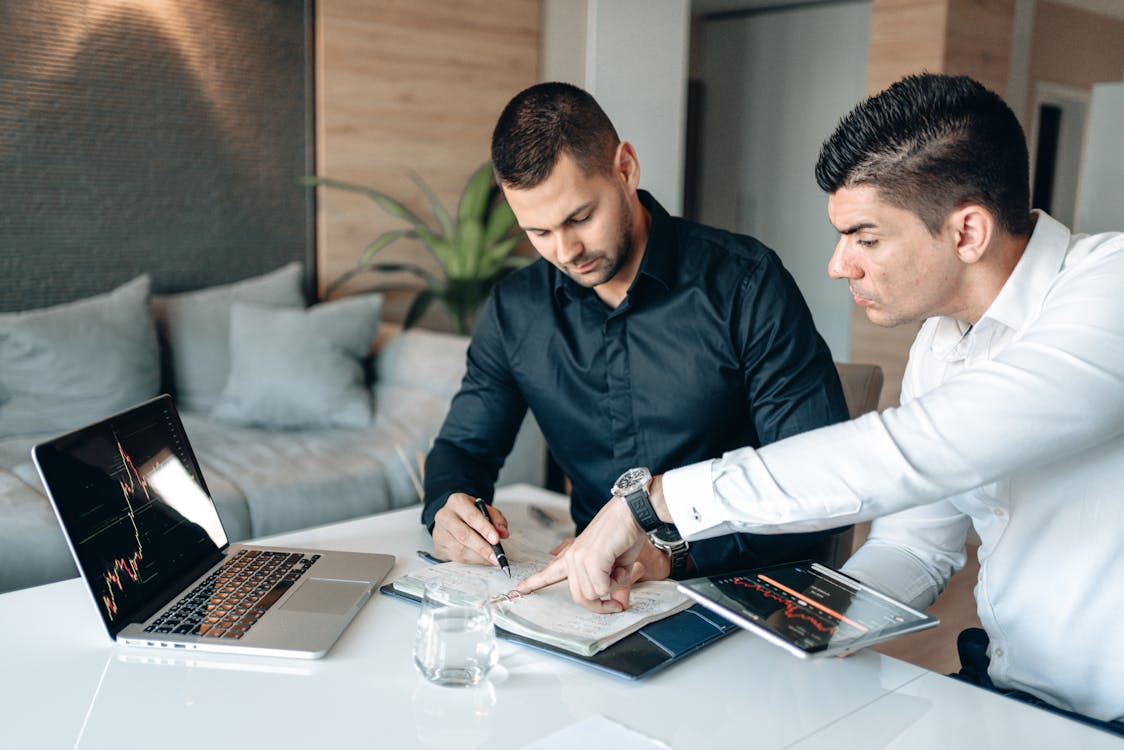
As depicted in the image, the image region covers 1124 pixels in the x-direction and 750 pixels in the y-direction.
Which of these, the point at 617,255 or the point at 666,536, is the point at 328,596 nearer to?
the point at 666,536

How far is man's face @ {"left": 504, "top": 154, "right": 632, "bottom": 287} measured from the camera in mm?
1555

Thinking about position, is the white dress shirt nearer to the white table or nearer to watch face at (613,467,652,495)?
watch face at (613,467,652,495)

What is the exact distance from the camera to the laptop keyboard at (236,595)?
1.15m

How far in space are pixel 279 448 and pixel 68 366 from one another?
0.71 meters

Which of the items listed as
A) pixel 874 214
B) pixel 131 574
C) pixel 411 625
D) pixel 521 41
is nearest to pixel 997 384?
pixel 874 214

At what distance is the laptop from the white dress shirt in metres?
0.48

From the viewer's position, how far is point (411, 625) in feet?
3.95

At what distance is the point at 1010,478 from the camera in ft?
4.06

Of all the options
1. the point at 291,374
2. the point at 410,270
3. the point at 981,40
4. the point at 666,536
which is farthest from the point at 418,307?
the point at 981,40

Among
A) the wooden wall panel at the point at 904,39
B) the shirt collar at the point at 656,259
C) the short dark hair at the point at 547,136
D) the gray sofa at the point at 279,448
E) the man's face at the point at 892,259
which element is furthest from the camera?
the wooden wall panel at the point at 904,39

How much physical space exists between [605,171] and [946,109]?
0.60 meters

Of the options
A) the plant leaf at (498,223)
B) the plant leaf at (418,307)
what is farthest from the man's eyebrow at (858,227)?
the plant leaf at (498,223)

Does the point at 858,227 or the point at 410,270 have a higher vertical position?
the point at 858,227

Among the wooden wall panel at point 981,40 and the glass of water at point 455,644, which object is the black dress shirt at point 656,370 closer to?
the glass of water at point 455,644
